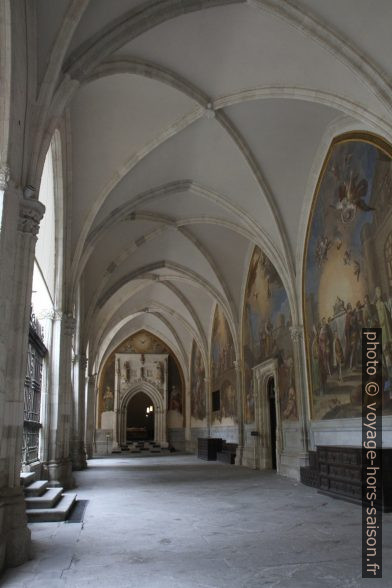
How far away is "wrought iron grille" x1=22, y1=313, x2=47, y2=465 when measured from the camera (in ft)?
28.3

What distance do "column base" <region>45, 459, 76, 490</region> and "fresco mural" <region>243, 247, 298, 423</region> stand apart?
5.67 m

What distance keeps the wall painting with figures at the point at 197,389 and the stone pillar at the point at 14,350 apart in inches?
812

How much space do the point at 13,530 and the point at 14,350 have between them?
171 centimetres

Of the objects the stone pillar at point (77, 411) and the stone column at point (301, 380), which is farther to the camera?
the stone pillar at point (77, 411)

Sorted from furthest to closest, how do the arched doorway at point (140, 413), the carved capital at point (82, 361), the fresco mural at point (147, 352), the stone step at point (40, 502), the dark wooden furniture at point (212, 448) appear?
the arched doorway at point (140, 413), the fresco mural at point (147, 352), the dark wooden furniture at point (212, 448), the carved capital at point (82, 361), the stone step at point (40, 502)

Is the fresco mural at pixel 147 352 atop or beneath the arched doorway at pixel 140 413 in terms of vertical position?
atop

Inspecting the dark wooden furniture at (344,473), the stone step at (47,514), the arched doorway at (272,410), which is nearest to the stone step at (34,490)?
the stone step at (47,514)

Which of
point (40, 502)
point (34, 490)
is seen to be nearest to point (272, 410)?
point (34, 490)

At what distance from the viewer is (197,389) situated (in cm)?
2764

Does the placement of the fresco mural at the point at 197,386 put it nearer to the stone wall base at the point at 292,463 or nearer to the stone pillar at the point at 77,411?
the stone pillar at the point at 77,411

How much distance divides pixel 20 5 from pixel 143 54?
11.8 ft

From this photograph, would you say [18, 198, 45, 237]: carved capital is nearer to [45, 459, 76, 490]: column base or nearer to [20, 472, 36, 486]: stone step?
[20, 472, 36, 486]: stone step

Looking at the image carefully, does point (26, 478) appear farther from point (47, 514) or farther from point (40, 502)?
point (47, 514)

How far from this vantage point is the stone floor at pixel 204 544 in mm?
4180
